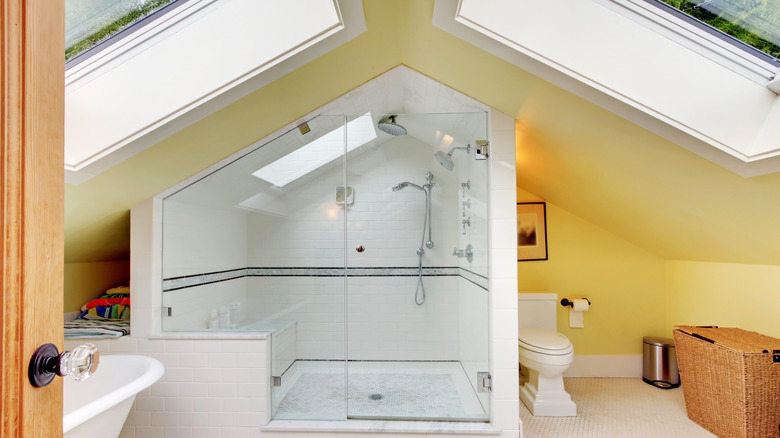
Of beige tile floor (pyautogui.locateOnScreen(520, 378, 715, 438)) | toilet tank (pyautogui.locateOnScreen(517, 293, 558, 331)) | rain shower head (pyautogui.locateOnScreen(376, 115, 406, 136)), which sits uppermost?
rain shower head (pyautogui.locateOnScreen(376, 115, 406, 136))

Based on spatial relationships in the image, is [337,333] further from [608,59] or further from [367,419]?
[608,59]

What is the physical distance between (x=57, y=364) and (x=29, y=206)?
285 millimetres

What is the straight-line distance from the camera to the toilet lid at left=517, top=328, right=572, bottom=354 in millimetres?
2842

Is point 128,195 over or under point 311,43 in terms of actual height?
under

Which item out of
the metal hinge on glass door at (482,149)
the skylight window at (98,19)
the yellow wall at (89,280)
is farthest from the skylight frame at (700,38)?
the yellow wall at (89,280)

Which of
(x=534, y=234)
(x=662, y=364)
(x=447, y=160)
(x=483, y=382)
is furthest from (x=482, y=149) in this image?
(x=662, y=364)

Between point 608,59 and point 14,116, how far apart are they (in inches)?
70.3

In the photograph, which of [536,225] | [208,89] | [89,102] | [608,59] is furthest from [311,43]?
[536,225]

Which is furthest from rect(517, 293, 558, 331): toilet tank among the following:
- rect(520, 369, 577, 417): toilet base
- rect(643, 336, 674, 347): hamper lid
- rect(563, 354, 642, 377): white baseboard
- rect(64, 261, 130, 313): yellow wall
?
rect(64, 261, 130, 313): yellow wall

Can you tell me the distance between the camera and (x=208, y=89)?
187 centimetres

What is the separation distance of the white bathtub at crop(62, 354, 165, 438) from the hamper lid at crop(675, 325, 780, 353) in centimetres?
315

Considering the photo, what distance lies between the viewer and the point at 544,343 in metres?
2.91

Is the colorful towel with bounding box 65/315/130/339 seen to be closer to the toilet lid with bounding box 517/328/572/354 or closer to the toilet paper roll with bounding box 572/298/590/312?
the toilet lid with bounding box 517/328/572/354

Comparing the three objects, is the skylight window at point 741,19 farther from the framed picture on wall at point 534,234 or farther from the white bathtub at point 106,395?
the white bathtub at point 106,395
